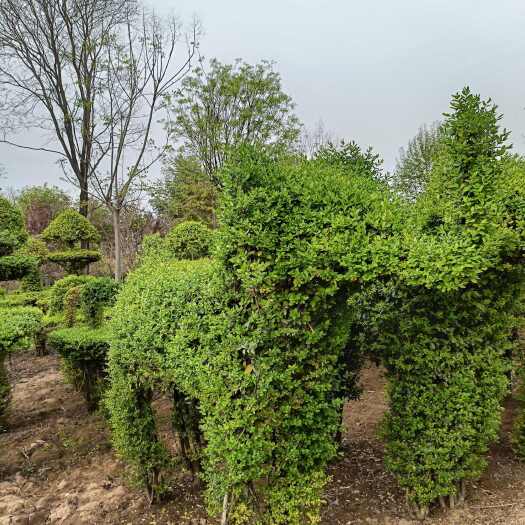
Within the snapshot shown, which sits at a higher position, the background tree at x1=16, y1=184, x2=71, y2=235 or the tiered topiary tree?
the background tree at x1=16, y1=184, x2=71, y2=235

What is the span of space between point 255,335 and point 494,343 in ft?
6.92

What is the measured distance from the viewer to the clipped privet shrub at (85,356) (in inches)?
235

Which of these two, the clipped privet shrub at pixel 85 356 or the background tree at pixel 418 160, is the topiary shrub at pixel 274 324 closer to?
the clipped privet shrub at pixel 85 356

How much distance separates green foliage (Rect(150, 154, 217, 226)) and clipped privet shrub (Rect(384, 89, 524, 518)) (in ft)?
44.8

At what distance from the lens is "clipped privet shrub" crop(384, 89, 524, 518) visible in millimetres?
2912

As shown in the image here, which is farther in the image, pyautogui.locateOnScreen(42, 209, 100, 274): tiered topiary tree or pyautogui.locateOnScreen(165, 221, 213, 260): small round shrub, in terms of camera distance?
pyautogui.locateOnScreen(42, 209, 100, 274): tiered topiary tree

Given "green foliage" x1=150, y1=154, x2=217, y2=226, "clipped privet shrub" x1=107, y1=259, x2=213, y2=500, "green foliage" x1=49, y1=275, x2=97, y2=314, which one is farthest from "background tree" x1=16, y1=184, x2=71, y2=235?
"clipped privet shrub" x1=107, y1=259, x2=213, y2=500

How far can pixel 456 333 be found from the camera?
11.3ft

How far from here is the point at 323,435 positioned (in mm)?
3061

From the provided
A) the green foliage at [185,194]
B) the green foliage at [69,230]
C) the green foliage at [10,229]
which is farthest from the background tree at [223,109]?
the green foliage at [10,229]

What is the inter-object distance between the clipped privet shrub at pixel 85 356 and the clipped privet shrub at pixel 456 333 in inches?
150

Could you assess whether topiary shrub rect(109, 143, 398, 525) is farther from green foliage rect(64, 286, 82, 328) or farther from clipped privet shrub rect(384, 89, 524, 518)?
green foliage rect(64, 286, 82, 328)

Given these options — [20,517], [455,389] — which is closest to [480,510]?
[455,389]

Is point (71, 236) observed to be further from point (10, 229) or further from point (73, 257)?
point (10, 229)
